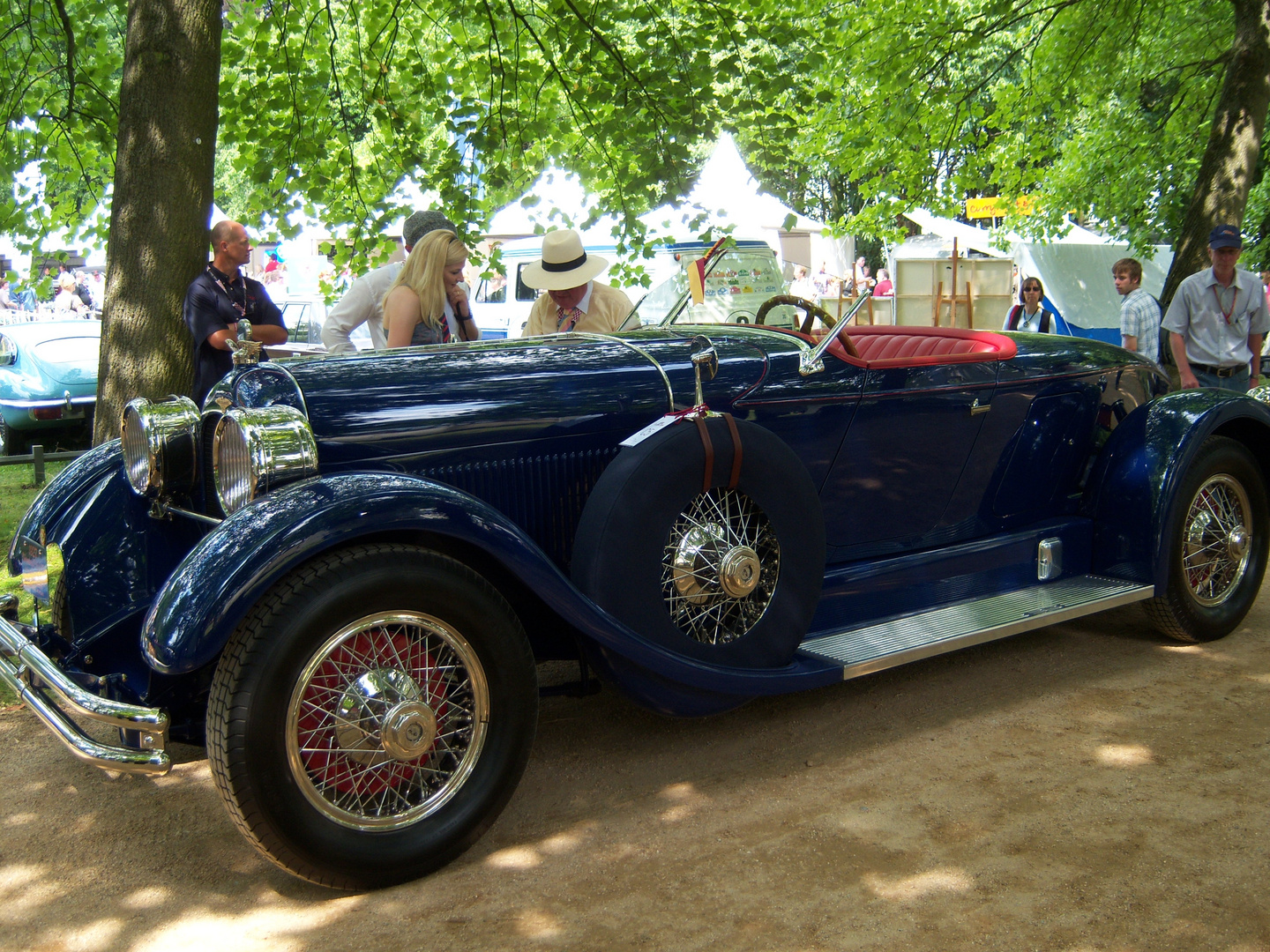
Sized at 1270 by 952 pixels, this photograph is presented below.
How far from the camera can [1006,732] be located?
3436 millimetres

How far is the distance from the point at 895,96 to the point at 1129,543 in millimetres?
6826

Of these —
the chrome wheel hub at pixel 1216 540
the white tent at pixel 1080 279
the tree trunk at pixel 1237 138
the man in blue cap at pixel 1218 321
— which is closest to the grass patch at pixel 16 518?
the chrome wheel hub at pixel 1216 540

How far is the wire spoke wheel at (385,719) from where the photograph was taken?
244cm

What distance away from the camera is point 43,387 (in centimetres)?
1031

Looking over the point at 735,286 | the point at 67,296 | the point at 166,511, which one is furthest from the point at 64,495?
the point at 67,296

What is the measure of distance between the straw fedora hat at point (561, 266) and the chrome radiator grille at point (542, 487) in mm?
2000

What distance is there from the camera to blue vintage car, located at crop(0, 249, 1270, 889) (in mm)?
2385

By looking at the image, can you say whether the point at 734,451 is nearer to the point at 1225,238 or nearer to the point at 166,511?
the point at 166,511

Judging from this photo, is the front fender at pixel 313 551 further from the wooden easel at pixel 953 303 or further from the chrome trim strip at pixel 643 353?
the wooden easel at pixel 953 303

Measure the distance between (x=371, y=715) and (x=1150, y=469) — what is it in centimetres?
313

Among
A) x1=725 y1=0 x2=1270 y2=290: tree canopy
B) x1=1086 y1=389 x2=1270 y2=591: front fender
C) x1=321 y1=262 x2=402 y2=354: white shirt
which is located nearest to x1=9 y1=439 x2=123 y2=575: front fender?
x1=321 y1=262 x2=402 y2=354: white shirt

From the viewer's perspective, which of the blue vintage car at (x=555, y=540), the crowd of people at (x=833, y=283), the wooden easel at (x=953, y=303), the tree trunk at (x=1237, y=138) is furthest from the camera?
the crowd of people at (x=833, y=283)

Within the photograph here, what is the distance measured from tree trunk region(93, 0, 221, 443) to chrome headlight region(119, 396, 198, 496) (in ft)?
7.81

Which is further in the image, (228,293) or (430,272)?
Result: (228,293)
